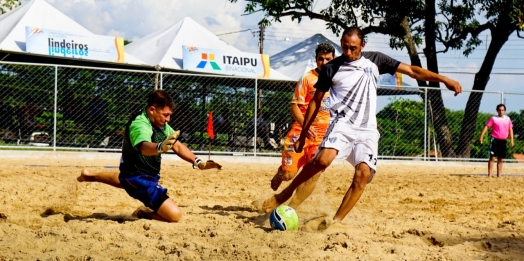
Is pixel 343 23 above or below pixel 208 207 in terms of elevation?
above

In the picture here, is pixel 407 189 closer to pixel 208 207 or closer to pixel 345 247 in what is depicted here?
pixel 208 207

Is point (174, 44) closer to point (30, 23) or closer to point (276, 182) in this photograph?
point (30, 23)

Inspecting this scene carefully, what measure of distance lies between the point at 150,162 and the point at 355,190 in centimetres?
192

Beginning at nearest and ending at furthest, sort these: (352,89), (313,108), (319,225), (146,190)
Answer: (319,225), (352,89), (313,108), (146,190)

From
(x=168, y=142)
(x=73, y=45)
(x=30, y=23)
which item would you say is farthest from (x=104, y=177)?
(x=30, y=23)

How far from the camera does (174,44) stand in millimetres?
19766

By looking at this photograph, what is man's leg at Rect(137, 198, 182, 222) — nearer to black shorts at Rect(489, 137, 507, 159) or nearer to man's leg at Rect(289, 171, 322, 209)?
man's leg at Rect(289, 171, 322, 209)

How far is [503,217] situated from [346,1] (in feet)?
A: 51.6

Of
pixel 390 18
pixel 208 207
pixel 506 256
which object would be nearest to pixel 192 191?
pixel 208 207

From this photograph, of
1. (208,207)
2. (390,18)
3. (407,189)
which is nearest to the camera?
(208,207)

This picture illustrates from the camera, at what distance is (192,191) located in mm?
9203

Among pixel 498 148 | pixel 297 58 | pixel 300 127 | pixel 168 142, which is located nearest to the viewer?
pixel 168 142

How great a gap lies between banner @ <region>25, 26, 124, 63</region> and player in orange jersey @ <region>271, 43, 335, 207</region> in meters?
12.0

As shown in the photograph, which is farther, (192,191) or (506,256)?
(192,191)
